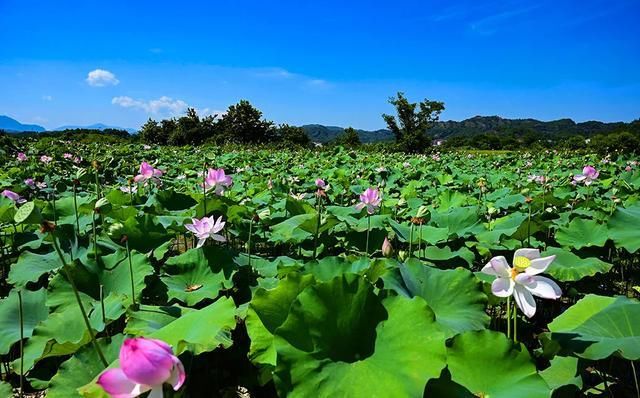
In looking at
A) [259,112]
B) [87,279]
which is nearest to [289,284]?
[87,279]

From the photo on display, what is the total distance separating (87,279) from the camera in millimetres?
1667


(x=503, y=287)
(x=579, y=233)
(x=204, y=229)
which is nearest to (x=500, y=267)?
(x=503, y=287)

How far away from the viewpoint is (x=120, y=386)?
25.9 inches

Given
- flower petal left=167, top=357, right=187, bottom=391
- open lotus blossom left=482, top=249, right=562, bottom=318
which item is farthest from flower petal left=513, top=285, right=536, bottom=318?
flower petal left=167, top=357, right=187, bottom=391

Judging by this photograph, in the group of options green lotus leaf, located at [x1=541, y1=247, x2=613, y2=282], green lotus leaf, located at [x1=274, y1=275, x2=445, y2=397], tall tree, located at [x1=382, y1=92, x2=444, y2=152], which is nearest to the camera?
green lotus leaf, located at [x1=274, y1=275, x2=445, y2=397]

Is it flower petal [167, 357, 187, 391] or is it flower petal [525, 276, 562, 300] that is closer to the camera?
flower petal [167, 357, 187, 391]

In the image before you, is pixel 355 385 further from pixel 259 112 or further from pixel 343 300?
pixel 259 112

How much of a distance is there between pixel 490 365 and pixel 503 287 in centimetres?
19

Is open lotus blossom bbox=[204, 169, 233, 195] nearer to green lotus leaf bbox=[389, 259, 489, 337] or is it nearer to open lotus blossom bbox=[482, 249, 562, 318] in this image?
green lotus leaf bbox=[389, 259, 489, 337]

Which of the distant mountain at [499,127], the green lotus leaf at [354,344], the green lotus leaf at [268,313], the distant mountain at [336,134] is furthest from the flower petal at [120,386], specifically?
the distant mountain at [336,134]

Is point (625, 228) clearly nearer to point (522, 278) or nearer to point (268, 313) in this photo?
point (522, 278)

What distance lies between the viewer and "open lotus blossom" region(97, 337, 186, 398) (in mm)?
640

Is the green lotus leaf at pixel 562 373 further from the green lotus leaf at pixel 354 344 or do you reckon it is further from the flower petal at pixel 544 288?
the green lotus leaf at pixel 354 344

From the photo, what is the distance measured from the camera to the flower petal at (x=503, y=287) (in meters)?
1.01
